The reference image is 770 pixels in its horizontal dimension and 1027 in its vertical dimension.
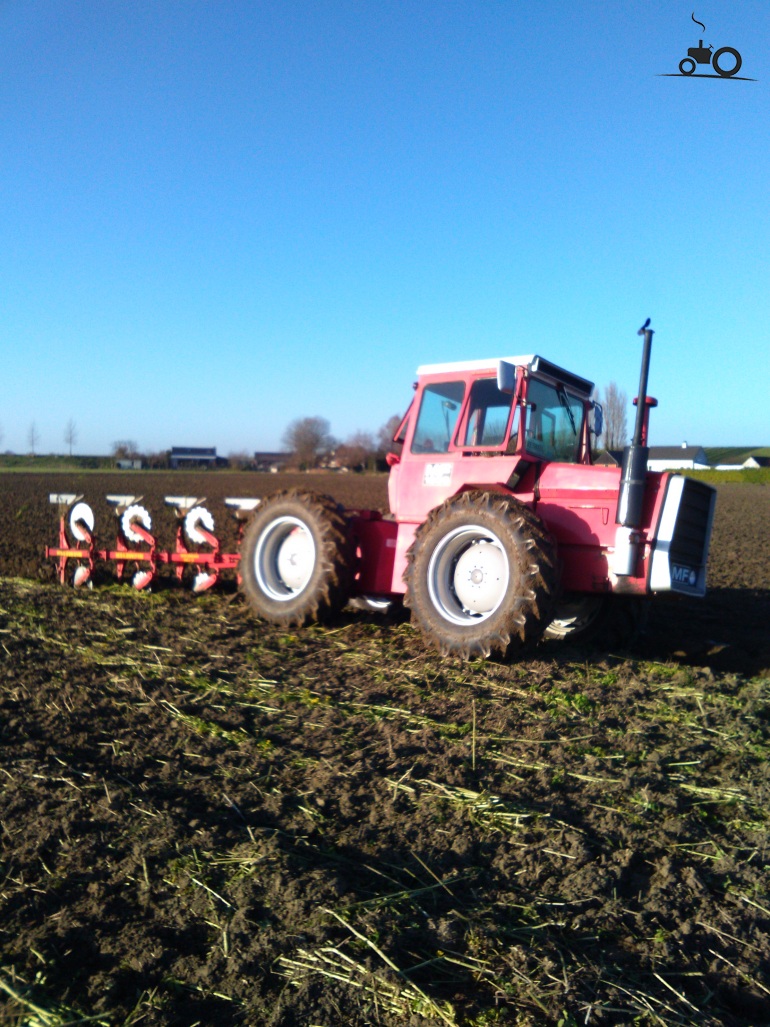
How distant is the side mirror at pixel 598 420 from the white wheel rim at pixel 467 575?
6.66ft

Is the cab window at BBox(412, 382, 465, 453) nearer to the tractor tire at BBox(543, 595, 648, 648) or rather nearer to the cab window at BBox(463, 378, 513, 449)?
the cab window at BBox(463, 378, 513, 449)

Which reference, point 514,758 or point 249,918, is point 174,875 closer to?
point 249,918

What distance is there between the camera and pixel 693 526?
646 centimetres

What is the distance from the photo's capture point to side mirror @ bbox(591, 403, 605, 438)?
7.70m

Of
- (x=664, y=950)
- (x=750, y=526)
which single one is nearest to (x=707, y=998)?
(x=664, y=950)

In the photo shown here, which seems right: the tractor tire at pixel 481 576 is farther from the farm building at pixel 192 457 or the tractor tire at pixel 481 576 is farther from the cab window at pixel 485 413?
the farm building at pixel 192 457

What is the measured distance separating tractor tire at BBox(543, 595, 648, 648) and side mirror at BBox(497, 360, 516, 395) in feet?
6.68

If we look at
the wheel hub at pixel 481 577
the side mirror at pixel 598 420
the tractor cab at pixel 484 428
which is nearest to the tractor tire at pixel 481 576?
the wheel hub at pixel 481 577

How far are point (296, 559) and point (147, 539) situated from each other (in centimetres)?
224

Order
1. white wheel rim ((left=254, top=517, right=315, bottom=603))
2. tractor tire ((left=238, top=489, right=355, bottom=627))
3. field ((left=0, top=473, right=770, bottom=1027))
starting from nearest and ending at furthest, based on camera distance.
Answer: field ((left=0, top=473, right=770, bottom=1027))
tractor tire ((left=238, top=489, right=355, bottom=627))
white wheel rim ((left=254, top=517, right=315, bottom=603))

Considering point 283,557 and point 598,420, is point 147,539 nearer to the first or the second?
point 283,557

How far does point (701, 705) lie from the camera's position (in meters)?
5.36

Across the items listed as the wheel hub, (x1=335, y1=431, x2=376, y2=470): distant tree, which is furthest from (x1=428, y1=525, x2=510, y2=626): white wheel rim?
(x1=335, y1=431, x2=376, y2=470): distant tree

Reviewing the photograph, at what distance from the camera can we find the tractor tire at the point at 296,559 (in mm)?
7059
